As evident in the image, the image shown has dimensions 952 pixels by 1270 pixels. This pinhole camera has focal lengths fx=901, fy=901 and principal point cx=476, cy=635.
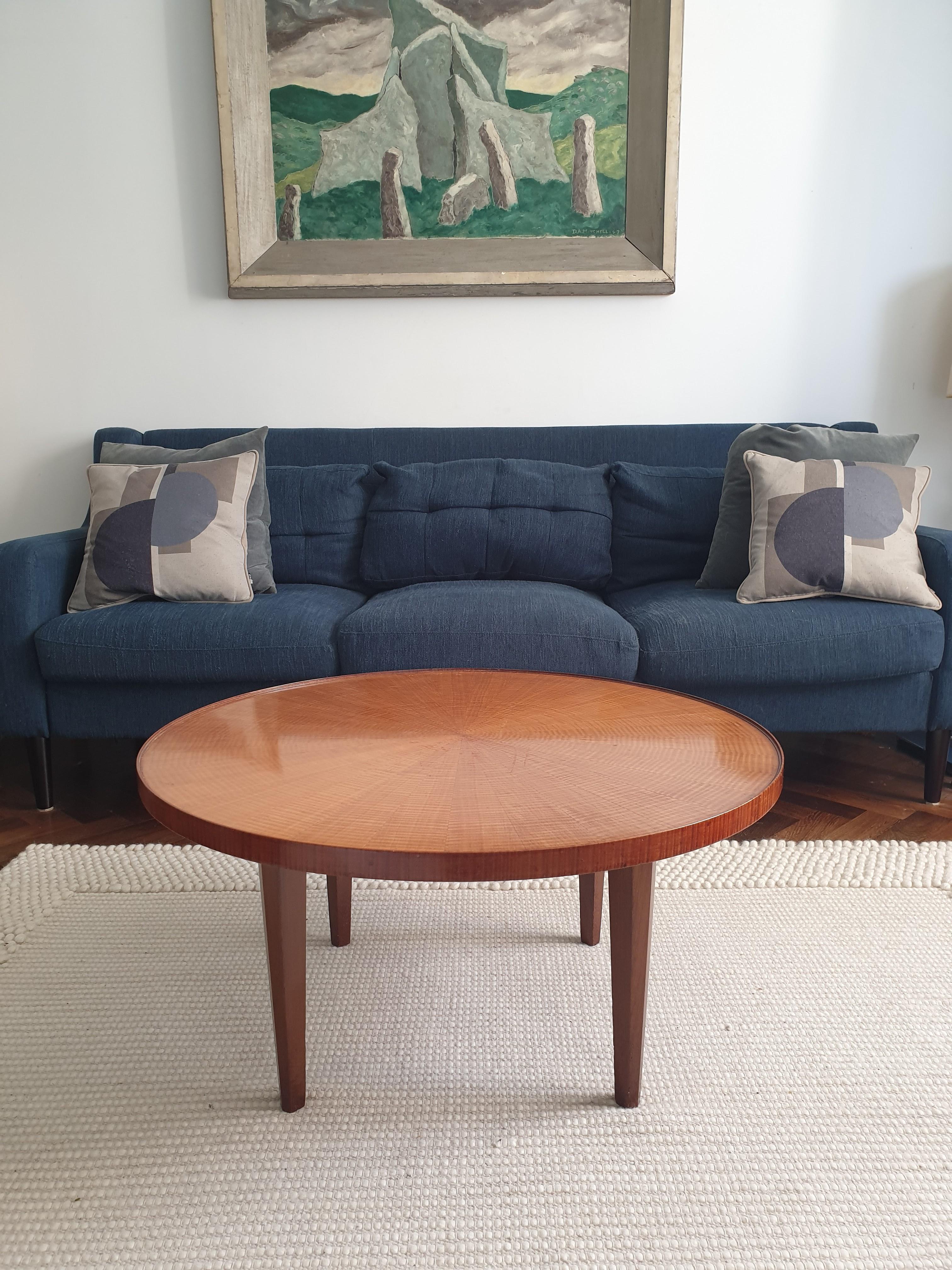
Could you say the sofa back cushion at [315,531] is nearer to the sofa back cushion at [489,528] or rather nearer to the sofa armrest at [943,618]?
the sofa back cushion at [489,528]

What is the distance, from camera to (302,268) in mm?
2773

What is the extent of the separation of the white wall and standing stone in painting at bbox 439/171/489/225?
Answer: 0.25 meters

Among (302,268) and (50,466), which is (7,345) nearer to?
(50,466)

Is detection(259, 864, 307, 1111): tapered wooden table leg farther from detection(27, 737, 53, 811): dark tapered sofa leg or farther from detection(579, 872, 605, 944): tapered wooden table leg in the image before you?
detection(27, 737, 53, 811): dark tapered sofa leg

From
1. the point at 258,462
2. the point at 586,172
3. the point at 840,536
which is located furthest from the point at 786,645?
the point at 586,172

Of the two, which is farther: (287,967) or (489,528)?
(489,528)

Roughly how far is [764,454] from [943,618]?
0.58 m

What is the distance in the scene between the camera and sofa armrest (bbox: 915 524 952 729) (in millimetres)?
2061

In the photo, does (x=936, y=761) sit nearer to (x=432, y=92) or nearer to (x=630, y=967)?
(x=630, y=967)

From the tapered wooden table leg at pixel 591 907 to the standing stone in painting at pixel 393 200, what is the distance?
2113 millimetres

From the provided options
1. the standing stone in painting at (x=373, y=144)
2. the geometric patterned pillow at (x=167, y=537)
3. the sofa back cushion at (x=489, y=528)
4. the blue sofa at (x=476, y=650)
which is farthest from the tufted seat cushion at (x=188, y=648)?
the standing stone in painting at (x=373, y=144)

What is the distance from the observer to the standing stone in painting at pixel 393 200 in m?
2.73

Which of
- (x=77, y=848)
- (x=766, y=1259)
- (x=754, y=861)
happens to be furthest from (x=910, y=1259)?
(x=77, y=848)

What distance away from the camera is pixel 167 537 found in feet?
7.23
